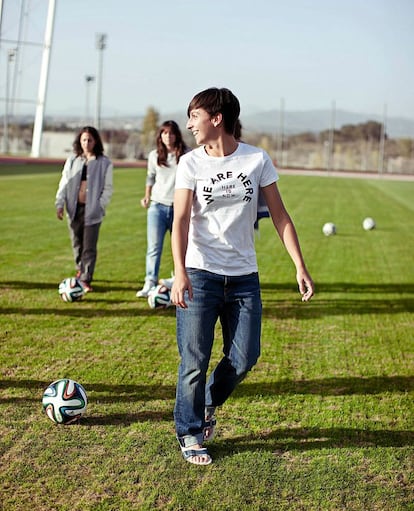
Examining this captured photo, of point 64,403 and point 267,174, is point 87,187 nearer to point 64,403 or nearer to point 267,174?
point 64,403

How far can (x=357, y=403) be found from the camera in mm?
6246

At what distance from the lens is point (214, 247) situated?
481 centimetres

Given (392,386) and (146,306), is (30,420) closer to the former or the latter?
(392,386)

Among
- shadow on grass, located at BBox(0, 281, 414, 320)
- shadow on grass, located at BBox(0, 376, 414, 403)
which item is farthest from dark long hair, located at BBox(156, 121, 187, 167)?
shadow on grass, located at BBox(0, 376, 414, 403)

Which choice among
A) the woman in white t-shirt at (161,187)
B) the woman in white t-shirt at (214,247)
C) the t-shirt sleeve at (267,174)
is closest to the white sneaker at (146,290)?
the woman in white t-shirt at (161,187)

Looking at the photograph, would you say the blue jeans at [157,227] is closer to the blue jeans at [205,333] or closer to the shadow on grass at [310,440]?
the shadow on grass at [310,440]

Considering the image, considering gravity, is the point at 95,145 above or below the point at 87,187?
above

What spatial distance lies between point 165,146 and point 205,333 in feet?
17.2

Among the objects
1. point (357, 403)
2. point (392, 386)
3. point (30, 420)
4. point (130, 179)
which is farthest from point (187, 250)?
point (130, 179)

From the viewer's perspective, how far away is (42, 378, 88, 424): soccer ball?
18.0 feet

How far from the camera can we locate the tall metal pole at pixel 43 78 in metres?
25.0

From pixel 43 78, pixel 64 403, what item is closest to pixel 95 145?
pixel 64 403

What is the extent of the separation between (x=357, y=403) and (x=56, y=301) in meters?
4.69

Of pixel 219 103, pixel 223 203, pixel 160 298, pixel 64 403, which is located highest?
pixel 219 103
